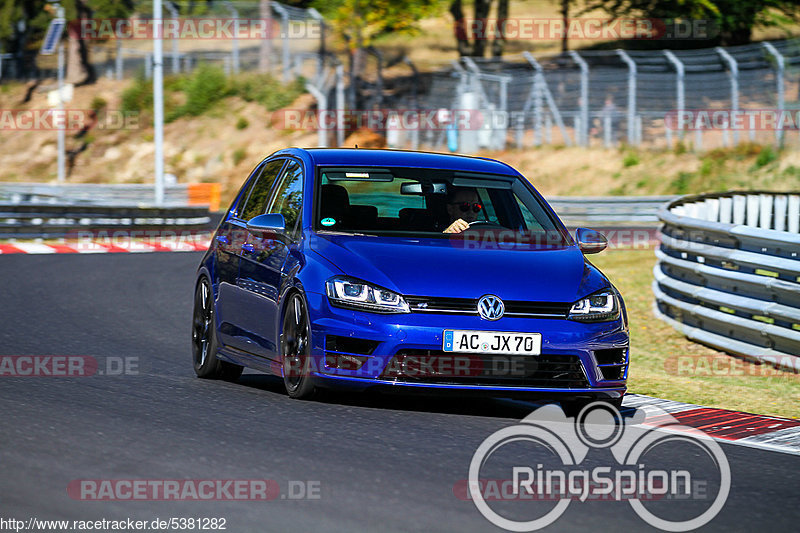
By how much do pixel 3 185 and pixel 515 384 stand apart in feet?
142

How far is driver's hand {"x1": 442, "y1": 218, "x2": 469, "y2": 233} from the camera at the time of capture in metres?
8.74

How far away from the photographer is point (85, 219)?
27.9 meters

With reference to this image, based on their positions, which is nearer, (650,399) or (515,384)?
(515,384)

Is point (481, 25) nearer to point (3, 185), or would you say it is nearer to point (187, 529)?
point (3, 185)

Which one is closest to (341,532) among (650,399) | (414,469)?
(414,469)

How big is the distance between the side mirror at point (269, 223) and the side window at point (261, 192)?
2.36ft

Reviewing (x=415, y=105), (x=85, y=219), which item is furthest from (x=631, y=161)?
(x=85, y=219)

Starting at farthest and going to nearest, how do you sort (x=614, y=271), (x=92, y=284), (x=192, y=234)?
(x=192, y=234)
(x=614, y=271)
(x=92, y=284)

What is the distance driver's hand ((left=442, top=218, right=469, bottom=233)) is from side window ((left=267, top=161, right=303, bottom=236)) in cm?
94

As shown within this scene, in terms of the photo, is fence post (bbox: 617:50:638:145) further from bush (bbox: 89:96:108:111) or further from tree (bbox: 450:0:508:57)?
bush (bbox: 89:96:108:111)

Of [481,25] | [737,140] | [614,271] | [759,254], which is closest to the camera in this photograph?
[759,254]

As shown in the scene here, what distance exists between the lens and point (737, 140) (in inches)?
1578
